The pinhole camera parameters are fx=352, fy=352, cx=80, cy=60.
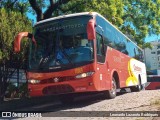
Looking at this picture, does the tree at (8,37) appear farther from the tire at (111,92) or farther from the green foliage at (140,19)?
the green foliage at (140,19)

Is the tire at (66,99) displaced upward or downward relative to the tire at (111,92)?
downward

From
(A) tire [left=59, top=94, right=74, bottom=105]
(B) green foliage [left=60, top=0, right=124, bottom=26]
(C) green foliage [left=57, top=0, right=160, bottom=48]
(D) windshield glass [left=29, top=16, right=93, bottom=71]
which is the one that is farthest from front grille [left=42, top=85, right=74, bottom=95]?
(C) green foliage [left=57, top=0, right=160, bottom=48]

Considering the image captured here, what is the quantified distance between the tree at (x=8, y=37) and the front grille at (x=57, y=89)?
170 inches

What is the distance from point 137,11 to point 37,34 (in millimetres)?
21544

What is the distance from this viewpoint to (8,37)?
16906 millimetres

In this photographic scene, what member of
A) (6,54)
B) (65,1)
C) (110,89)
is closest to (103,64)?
(110,89)

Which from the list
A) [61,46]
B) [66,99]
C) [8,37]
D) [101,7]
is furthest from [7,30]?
[101,7]

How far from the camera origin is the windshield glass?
1248cm

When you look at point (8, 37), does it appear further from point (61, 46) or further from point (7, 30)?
point (61, 46)

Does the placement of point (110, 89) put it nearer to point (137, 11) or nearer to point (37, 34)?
point (37, 34)

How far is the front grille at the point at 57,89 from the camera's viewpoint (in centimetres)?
1246

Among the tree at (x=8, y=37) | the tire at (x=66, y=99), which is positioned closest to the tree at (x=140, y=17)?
the tree at (x=8, y=37)

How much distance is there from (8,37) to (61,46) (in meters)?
4.98

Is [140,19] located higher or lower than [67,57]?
higher
